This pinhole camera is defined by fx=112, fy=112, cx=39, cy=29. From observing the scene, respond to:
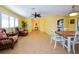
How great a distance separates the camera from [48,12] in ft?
19.9

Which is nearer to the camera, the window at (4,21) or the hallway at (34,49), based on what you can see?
the hallway at (34,49)

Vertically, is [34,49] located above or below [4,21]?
below

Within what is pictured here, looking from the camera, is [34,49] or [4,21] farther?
[4,21]

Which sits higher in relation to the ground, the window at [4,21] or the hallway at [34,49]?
the window at [4,21]

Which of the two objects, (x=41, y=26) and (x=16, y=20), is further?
(x=41, y=26)

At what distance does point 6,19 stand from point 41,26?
6.85ft

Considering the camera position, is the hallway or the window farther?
the window

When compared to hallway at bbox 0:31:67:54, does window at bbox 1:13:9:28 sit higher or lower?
higher

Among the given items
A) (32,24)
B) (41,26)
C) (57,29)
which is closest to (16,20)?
(32,24)
